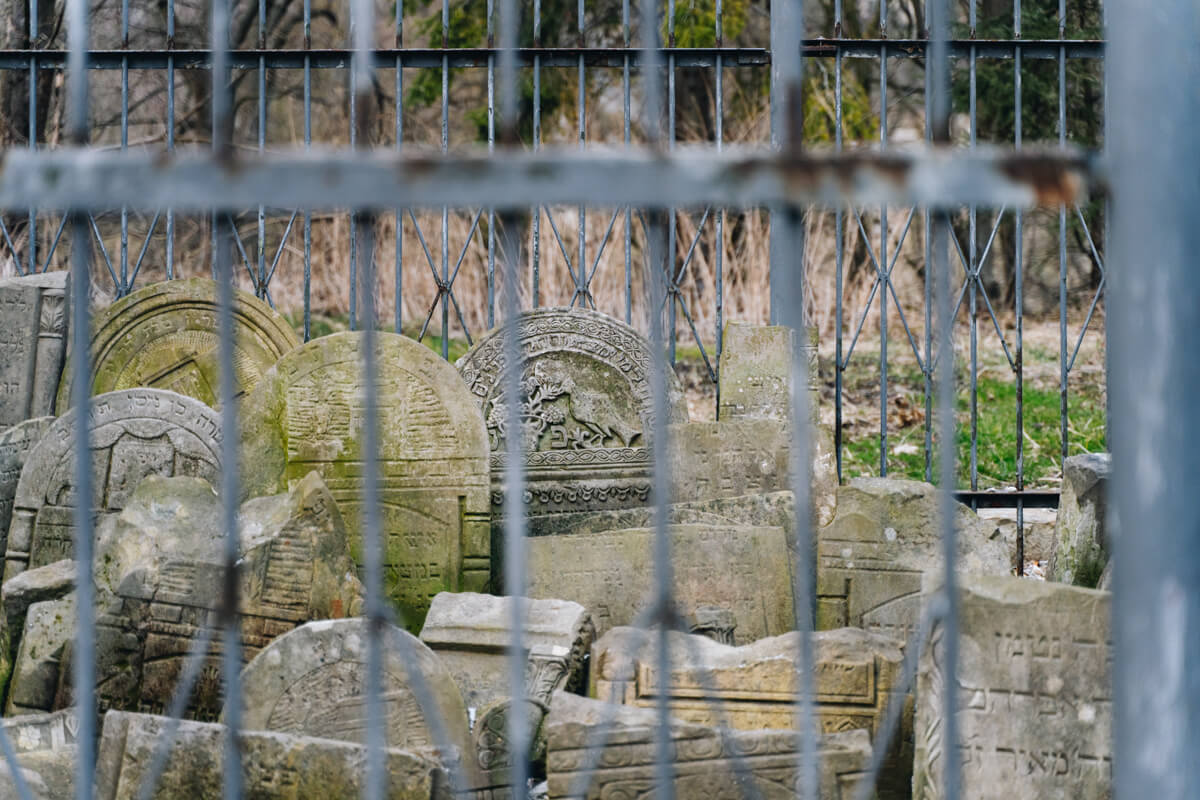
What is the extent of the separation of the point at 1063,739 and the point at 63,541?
10.1ft

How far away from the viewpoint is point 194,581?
11.2 ft

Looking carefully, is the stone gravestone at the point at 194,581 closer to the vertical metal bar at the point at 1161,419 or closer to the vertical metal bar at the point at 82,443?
the vertical metal bar at the point at 82,443

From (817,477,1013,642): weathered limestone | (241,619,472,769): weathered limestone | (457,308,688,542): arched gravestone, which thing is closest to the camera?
(241,619,472,769): weathered limestone

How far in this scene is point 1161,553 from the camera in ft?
4.39

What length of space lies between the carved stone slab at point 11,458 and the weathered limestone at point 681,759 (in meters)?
2.55

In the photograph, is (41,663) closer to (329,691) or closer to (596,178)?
(329,691)

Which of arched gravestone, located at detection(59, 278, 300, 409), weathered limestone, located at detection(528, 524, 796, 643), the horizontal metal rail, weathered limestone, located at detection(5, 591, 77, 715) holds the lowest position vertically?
weathered limestone, located at detection(5, 591, 77, 715)

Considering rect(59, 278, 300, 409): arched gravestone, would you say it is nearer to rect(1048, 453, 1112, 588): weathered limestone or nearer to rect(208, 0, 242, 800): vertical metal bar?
rect(1048, 453, 1112, 588): weathered limestone

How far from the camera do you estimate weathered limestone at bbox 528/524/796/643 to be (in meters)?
4.08

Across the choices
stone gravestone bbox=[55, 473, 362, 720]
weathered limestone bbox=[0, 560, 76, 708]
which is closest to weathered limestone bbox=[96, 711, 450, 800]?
stone gravestone bbox=[55, 473, 362, 720]

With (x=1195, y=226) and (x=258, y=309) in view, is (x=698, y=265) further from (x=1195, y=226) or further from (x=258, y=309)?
(x=1195, y=226)

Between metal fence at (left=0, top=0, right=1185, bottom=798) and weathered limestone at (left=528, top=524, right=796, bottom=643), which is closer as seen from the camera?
metal fence at (left=0, top=0, right=1185, bottom=798)

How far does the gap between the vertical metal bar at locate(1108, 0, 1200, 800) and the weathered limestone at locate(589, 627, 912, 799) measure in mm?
1739

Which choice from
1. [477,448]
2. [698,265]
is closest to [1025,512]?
[477,448]
